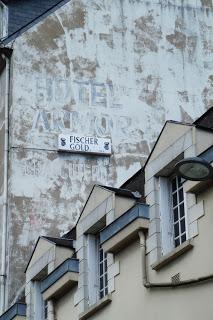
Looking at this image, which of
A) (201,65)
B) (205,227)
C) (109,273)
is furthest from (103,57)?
(205,227)

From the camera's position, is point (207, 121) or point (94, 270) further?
point (94, 270)

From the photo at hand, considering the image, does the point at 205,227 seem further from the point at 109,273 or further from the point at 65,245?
the point at 65,245

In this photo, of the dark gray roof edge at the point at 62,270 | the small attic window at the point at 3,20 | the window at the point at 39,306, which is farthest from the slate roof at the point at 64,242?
the small attic window at the point at 3,20

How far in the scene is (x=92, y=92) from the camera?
34.9 m

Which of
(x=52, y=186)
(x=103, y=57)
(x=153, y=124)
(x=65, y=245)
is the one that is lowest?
(x=65, y=245)

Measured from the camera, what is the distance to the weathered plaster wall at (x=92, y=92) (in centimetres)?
3256

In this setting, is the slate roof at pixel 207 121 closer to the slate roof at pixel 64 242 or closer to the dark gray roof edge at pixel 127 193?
the dark gray roof edge at pixel 127 193

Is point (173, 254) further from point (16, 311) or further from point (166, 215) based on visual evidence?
point (16, 311)

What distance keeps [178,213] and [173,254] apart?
1.32 meters

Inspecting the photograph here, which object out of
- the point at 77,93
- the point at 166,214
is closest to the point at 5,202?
the point at 77,93

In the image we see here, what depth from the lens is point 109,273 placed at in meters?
22.8

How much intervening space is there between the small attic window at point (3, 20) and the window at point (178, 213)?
14.5m

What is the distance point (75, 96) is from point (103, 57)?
6.26 ft

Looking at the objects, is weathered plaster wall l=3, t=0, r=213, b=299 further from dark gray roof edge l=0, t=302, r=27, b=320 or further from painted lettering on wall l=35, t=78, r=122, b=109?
dark gray roof edge l=0, t=302, r=27, b=320
